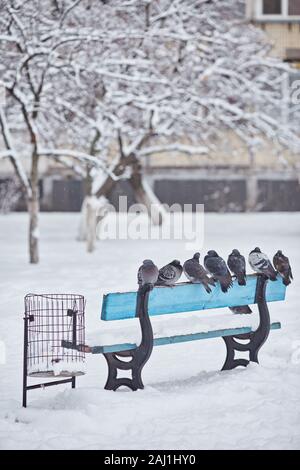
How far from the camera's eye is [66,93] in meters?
20.9

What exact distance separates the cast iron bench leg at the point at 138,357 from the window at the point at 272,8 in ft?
101

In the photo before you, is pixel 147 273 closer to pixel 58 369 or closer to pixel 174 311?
pixel 174 311

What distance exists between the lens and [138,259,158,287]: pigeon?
25.2 feet

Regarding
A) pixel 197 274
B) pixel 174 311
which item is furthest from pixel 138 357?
pixel 197 274

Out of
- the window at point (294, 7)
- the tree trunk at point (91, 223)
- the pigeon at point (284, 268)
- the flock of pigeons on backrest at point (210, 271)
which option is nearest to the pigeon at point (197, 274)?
the flock of pigeons on backrest at point (210, 271)

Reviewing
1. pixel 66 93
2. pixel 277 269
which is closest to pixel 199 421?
pixel 277 269

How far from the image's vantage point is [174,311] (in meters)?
8.07

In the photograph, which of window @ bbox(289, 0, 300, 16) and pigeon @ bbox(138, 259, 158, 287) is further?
window @ bbox(289, 0, 300, 16)

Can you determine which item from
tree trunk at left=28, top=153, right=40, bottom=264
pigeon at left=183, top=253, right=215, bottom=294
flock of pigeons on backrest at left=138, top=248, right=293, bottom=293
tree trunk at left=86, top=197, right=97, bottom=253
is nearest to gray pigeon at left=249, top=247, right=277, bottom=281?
flock of pigeons on backrest at left=138, top=248, right=293, bottom=293

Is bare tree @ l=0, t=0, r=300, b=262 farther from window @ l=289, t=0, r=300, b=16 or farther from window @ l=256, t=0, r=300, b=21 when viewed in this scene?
window @ l=289, t=0, r=300, b=16

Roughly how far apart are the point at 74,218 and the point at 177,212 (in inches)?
150

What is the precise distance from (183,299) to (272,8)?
3043 cm

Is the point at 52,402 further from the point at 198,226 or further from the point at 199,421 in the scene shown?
the point at 198,226

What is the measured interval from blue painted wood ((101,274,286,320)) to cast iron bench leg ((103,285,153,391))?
7cm
